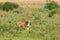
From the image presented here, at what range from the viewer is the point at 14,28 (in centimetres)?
1639

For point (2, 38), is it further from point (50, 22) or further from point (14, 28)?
point (50, 22)

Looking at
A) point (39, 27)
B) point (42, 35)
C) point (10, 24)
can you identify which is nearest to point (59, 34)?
point (42, 35)

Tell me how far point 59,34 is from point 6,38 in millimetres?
2607

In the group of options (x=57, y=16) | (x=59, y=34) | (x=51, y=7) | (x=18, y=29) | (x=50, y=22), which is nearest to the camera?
(x=59, y=34)

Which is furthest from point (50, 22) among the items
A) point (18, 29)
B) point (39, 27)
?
point (18, 29)

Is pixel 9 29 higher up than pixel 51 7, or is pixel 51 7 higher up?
pixel 9 29

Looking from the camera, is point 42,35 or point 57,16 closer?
point 42,35

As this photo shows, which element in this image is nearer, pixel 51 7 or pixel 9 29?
pixel 9 29

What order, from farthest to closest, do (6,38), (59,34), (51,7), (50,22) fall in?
(51,7) < (50,22) < (59,34) < (6,38)

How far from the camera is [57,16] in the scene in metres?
21.4

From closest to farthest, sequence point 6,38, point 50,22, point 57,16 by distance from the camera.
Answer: point 6,38, point 50,22, point 57,16

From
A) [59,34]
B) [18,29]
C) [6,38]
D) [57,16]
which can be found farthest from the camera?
[57,16]

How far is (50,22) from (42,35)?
10.8ft

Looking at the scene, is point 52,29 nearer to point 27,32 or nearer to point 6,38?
point 27,32
